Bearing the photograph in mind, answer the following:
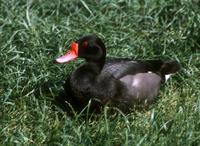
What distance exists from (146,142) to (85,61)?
1441mm

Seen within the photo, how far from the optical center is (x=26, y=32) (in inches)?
247

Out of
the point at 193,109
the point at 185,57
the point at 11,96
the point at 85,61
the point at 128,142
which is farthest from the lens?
the point at 185,57

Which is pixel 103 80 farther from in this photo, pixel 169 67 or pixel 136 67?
pixel 169 67

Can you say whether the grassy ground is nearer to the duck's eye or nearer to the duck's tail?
the duck's tail

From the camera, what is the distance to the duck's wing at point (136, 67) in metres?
5.41

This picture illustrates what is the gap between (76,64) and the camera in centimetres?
589

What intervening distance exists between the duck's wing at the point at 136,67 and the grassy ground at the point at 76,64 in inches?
6.0

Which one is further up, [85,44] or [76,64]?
[85,44]

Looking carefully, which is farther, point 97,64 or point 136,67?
point 136,67

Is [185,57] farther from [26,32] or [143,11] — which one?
[26,32]

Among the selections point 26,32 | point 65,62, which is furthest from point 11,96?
point 26,32

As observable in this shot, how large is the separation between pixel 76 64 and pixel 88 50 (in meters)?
0.52

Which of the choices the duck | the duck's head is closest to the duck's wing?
the duck

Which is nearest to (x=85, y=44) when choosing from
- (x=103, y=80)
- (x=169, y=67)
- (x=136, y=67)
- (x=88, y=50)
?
(x=88, y=50)
